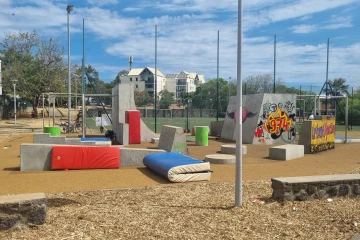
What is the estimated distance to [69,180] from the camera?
8266 millimetres

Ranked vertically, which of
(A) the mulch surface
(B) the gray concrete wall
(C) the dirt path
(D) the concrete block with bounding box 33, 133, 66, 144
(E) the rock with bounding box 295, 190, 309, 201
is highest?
(B) the gray concrete wall

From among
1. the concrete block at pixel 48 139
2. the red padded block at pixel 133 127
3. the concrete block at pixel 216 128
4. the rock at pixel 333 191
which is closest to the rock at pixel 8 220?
the rock at pixel 333 191

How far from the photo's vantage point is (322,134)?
15141mm

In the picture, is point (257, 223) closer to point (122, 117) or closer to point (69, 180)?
point (69, 180)

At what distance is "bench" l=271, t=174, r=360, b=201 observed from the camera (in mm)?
5910

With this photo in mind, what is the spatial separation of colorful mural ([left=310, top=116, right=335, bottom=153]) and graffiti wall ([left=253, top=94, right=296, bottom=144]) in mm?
2826

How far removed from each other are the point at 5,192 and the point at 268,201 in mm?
4998

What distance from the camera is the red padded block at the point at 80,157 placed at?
9742 millimetres

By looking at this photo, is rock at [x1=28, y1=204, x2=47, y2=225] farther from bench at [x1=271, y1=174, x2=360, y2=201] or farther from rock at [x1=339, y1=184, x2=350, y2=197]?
rock at [x1=339, y1=184, x2=350, y2=197]

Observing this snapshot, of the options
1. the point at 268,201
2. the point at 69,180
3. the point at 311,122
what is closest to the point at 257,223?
the point at 268,201

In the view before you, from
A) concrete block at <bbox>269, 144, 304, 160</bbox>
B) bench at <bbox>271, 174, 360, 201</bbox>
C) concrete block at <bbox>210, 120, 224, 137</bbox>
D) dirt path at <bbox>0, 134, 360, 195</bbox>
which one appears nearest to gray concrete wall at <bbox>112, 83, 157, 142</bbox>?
concrete block at <bbox>210, 120, 224, 137</bbox>

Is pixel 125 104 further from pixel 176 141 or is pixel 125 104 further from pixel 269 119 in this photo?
pixel 269 119

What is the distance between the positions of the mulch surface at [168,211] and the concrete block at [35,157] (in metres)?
0.79

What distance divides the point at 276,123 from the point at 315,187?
13006mm
